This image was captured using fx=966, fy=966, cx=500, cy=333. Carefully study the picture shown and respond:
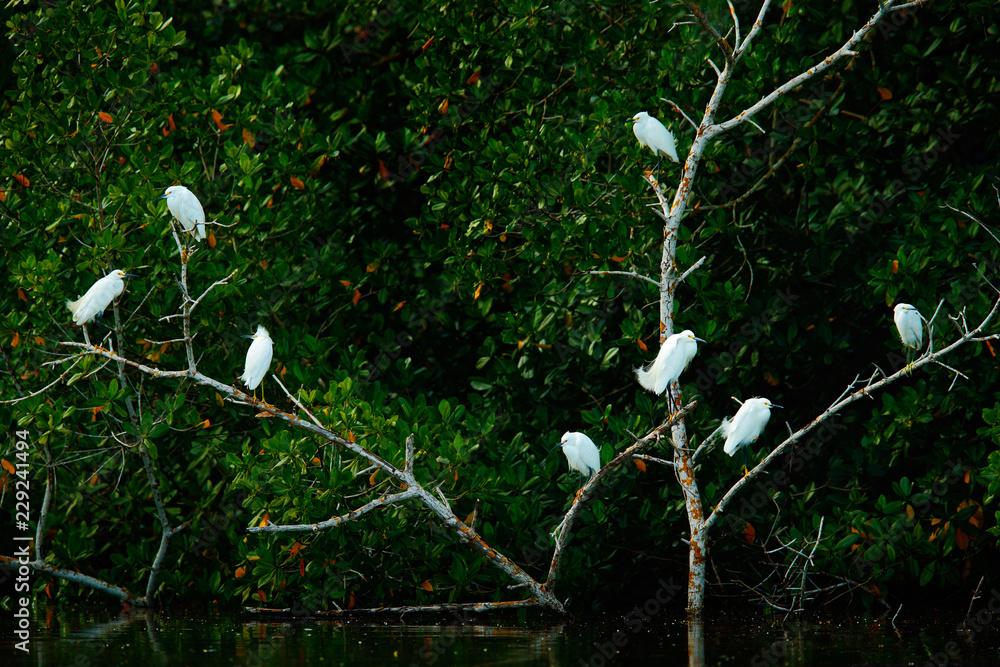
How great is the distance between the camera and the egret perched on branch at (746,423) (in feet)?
21.0

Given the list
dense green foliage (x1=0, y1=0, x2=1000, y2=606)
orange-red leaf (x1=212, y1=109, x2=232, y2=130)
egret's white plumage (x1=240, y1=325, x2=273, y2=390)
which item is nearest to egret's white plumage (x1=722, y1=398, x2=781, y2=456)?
dense green foliage (x1=0, y1=0, x2=1000, y2=606)

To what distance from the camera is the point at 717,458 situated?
7.43m

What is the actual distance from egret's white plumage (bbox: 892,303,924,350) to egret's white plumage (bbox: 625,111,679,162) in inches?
80.8

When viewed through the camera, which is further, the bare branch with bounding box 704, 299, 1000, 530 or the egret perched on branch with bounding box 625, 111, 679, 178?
the egret perched on branch with bounding box 625, 111, 679, 178

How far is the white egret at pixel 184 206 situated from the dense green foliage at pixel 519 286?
0.20 meters

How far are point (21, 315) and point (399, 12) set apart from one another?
166 inches

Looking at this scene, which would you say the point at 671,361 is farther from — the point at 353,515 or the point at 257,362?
the point at 257,362

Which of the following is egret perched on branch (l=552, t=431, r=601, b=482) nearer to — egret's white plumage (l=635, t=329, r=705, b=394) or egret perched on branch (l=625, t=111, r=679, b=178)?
egret's white plumage (l=635, t=329, r=705, b=394)

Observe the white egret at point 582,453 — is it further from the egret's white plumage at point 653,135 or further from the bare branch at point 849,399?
the egret's white plumage at point 653,135

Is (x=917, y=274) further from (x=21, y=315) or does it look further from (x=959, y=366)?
(x=21, y=315)

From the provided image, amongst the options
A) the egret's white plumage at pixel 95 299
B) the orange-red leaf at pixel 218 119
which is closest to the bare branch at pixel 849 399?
the egret's white plumage at pixel 95 299

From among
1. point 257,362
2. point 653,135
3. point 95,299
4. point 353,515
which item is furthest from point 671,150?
point 95,299

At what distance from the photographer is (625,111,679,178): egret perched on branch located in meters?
7.15

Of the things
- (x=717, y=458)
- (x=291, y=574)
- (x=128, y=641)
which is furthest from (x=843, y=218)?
(x=128, y=641)
